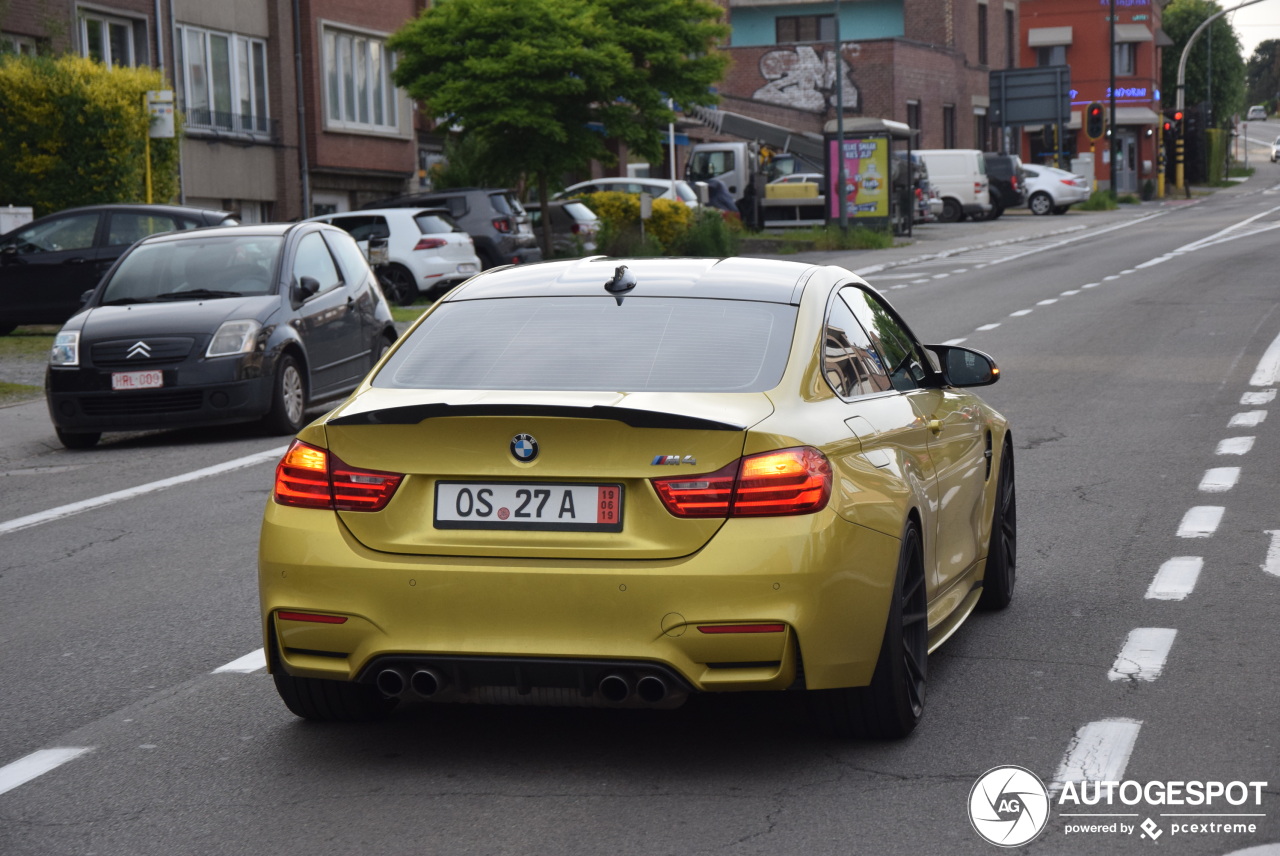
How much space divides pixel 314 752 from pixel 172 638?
1.87 metres

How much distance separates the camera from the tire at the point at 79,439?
13789mm

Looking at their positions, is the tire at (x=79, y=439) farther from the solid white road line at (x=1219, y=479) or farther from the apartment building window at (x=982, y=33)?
the apartment building window at (x=982, y=33)

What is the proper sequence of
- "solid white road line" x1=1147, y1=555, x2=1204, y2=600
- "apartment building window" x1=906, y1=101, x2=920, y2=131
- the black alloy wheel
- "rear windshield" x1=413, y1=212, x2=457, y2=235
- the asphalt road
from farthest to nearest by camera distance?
"apartment building window" x1=906, y1=101, x2=920, y2=131 → the black alloy wheel → "rear windshield" x1=413, y1=212, x2=457, y2=235 → "solid white road line" x1=1147, y1=555, x2=1204, y2=600 → the asphalt road

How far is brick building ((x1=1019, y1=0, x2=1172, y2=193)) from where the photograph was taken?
8975 centimetres

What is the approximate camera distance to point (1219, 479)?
10.5 meters

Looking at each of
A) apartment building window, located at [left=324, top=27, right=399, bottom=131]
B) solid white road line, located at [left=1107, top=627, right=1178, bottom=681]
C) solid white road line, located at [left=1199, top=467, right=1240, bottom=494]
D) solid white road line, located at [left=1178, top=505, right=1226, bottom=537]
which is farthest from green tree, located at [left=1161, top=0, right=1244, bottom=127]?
solid white road line, located at [left=1107, top=627, right=1178, bottom=681]

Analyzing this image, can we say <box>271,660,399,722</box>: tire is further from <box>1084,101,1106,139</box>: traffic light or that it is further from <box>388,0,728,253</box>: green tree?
<box>1084,101,1106,139</box>: traffic light

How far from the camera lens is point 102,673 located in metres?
6.62

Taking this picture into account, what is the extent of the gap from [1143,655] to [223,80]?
31353 millimetres

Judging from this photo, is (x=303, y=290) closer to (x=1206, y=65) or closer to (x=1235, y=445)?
(x=1235, y=445)

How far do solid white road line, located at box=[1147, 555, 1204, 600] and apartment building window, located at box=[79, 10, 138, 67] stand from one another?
26.0 meters

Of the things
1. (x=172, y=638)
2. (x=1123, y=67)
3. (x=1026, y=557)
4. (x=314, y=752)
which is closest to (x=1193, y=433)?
(x=1026, y=557)

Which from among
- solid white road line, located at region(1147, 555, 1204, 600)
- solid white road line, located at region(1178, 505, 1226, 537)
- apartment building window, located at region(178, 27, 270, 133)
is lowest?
solid white road line, located at region(1147, 555, 1204, 600)

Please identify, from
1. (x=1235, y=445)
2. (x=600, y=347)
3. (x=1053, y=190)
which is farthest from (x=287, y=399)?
(x=1053, y=190)
